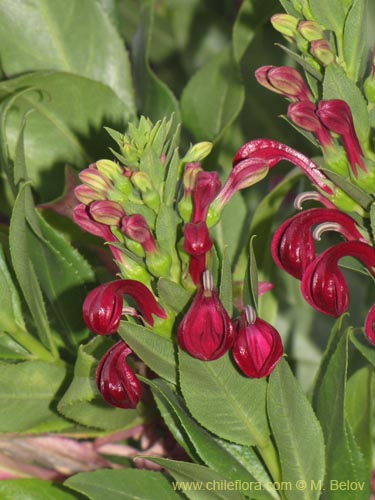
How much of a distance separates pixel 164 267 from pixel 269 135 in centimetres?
38

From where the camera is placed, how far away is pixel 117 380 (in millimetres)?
505

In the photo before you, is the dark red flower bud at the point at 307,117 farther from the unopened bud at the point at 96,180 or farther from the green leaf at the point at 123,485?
the green leaf at the point at 123,485

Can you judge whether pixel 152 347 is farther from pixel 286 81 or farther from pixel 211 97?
pixel 211 97

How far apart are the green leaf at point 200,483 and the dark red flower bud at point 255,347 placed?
0.07 metres

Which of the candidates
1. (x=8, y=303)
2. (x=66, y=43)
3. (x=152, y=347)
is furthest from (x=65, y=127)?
(x=152, y=347)

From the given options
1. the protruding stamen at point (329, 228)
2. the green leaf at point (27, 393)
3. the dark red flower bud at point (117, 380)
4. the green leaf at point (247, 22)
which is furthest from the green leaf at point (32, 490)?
the green leaf at point (247, 22)

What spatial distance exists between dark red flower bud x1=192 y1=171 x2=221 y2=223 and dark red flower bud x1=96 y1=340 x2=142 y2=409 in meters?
0.08

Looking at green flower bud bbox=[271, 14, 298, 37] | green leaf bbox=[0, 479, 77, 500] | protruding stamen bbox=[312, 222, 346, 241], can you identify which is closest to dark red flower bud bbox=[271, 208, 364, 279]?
protruding stamen bbox=[312, 222, 346, 241]

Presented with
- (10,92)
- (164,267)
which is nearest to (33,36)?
(10,92)

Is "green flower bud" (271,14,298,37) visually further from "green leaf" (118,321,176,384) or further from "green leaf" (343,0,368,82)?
"green leaf" (118,321,176,384)

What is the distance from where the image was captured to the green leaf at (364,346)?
553 millimetres

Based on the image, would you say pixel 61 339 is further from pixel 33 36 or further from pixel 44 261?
pixel 33 36

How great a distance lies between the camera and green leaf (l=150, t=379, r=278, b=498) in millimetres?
536

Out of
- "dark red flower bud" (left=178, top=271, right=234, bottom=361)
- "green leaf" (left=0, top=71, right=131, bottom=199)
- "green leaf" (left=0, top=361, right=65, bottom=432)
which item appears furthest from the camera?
"green leaf" (left=0, top=71, right=131, bottom=199)
